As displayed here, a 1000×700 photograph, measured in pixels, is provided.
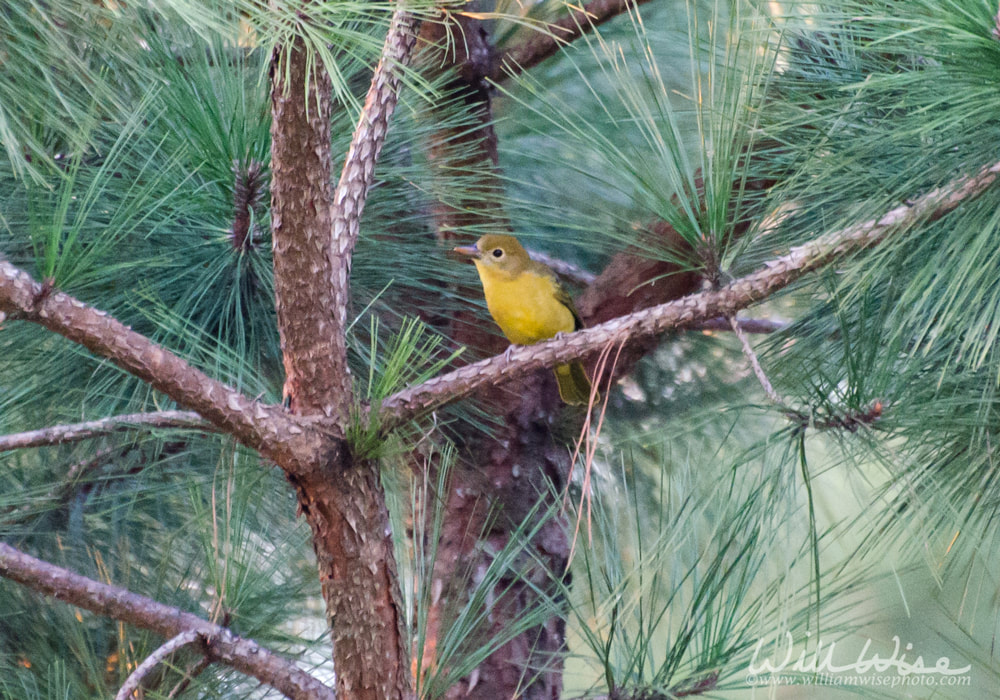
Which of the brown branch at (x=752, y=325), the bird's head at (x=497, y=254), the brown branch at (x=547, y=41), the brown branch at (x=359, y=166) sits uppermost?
the brown branch at (x=547, y=41)

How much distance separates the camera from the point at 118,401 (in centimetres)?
136

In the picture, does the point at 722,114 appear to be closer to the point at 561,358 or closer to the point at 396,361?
the point at 561,358

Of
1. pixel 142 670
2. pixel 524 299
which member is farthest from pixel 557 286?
pixel 142 670

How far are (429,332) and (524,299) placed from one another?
27cm

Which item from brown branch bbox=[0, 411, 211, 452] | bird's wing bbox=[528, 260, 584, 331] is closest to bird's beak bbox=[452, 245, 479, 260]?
bird's wing bbox=[528, 260, 584, 331]

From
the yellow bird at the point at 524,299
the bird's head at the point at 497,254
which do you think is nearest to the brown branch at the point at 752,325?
the yellow bird at the point at 524,299

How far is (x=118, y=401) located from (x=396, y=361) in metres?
0.63

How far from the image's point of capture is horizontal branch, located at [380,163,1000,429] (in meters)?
0.85

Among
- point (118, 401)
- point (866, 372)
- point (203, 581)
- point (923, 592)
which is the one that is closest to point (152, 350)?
point (118, 401)

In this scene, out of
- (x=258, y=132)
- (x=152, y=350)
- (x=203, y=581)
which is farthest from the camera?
(x=203, y=581)

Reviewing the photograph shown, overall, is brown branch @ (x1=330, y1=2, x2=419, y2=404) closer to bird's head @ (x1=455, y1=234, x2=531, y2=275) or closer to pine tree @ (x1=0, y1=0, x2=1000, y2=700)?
pine tree @ (x1=0, y1=0, x2=1000, y2=700)

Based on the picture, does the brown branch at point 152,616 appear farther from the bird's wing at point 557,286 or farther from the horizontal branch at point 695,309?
the bird's wing at point 557,286

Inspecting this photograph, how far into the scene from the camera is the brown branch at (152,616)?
999 mm

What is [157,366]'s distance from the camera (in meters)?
0.85
